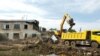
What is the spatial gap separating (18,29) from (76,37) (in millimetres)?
34154

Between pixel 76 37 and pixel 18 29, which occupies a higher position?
pixel 76 37

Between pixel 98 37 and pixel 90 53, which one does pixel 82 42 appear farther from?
pixel 90 53

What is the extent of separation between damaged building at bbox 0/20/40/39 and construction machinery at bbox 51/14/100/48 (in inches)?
1073

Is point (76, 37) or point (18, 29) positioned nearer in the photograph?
point (76, 37)

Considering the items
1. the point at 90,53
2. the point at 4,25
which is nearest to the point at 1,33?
the point at 4,25

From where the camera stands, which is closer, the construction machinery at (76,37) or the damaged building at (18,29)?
the construction machinery at (76,37)

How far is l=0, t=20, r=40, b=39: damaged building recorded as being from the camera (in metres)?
74.6

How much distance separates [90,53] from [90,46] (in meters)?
8.98

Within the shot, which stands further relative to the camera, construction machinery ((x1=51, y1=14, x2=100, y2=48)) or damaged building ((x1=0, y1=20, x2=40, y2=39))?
damaged building ((x1=0, y1=20, x2=40, y2=39))

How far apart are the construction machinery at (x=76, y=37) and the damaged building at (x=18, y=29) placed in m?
27.3

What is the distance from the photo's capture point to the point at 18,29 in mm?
75562

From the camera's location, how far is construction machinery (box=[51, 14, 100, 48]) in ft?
137

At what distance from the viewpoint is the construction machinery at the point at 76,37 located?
137 feet

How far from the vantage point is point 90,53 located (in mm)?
33969
